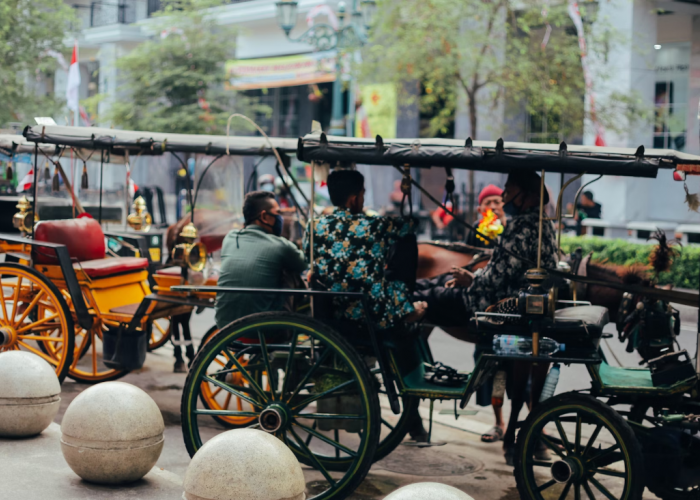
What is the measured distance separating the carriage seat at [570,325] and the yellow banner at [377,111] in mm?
17505

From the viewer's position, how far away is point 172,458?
607 centimetres

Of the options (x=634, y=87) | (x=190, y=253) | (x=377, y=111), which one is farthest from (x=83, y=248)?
(x=377, y=111)

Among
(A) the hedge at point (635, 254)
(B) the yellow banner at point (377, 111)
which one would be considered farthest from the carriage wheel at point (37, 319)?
(B) the yellow banner at point (377, 111)

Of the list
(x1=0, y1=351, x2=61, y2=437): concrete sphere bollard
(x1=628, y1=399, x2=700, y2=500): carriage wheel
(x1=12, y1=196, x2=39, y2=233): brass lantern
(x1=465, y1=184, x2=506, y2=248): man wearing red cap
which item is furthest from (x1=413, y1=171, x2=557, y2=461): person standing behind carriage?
(x1=12, y1=196, x2=39, y2=233): brass lantern

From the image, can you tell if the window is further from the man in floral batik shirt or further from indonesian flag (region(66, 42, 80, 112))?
the man in floral batik shirt

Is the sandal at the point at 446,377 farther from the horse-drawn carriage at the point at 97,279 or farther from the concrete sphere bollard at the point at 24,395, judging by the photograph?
the concrete sphere bollard at the point at 24,395

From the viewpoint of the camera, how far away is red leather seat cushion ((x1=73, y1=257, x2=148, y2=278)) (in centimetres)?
771

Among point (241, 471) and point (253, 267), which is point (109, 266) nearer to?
point (253, 267)

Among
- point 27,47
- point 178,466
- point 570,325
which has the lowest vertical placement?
point 178,466

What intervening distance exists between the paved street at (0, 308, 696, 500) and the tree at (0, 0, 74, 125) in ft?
63.8

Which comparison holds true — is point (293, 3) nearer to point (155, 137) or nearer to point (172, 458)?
point (155, 137)

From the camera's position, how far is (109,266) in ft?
25.7

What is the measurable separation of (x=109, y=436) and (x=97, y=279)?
3084 millimetres

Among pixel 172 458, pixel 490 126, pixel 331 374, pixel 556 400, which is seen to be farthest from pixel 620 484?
pixel 490 126
